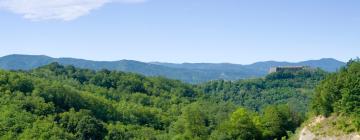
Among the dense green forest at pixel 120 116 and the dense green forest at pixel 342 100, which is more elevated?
the dense green forest at pixel 342 100

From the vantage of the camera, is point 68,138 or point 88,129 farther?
point 88,129

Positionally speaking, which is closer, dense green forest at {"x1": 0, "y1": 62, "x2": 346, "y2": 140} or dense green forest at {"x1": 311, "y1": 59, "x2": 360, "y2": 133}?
dense green forest at {"x1": 311, "y1": 59, "x2": 360, "y2": 133}

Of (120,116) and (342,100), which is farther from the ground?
(342,100)

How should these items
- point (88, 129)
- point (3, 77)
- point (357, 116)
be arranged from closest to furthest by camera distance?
point (357, 116) → point (88, 129) → point (3, 77)

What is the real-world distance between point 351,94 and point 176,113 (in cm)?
8376

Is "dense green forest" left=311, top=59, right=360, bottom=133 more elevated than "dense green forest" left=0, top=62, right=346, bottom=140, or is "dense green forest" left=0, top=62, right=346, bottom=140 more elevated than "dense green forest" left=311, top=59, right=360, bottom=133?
"dense green forest" left=311, top=59, right=360, bottom=133

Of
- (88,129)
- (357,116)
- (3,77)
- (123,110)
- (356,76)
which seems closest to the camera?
(357,116)

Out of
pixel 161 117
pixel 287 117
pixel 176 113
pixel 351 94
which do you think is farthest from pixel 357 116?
pixel 176 113

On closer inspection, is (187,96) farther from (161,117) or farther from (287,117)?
(287,117)

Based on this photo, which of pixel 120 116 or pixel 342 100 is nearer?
pixel 342 100

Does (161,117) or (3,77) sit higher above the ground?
(3,77)

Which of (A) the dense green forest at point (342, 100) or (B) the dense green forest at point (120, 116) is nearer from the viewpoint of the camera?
(A) the dense green forest at point (342, 100)

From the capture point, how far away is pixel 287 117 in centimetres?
8250

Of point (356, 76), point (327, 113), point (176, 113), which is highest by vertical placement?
point (356, 76)
